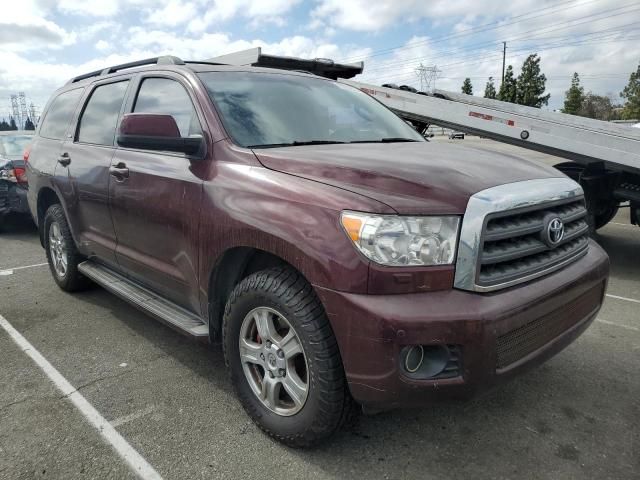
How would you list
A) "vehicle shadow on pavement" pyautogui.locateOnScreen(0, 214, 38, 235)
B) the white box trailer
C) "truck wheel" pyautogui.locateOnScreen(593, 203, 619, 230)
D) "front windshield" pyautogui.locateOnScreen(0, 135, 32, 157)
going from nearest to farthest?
the white box trailer < "truck wheel" pyautogui.locateOnScreen(593, 203, 619, 230) < "vehicle shadow on pavement" pyautogui.locateOnScreen(0, 214, 38, 235) < "front windshield" pyautogui.locateOnScreen(0, 135, 32, 157)

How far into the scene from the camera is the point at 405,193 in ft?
7.03

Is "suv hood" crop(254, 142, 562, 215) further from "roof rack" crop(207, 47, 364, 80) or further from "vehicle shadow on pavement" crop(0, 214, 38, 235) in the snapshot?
"vehicle shadow on pavement" crop(0, 214, 38, 235)

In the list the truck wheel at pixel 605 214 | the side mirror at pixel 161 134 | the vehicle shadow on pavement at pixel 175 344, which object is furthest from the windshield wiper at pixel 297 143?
the truck wheel at pixel 605 214

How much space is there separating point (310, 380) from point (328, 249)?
62 cm

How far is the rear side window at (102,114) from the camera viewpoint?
3.79 metres

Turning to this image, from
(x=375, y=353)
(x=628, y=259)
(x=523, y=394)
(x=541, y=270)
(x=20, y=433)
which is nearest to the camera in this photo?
(x=375, y=353)

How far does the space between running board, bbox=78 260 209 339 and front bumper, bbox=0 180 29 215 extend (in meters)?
4.31

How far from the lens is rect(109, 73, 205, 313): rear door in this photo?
2.90m

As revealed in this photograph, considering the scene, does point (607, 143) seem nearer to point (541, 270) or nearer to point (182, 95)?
point (541, 270)

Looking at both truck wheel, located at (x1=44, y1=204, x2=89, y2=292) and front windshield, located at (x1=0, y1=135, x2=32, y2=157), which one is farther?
front windshield, located at (x1=0, y1=135, x2=32, y2=157)

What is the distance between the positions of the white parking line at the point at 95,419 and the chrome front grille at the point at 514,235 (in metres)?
1.67

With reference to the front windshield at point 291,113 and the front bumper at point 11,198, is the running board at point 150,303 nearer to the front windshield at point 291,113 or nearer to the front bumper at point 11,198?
the front windshield at point 291,113

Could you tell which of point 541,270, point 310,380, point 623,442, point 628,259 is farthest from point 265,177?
point 628,259

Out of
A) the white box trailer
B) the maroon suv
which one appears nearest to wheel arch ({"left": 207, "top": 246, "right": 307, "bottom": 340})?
the maroon suv
